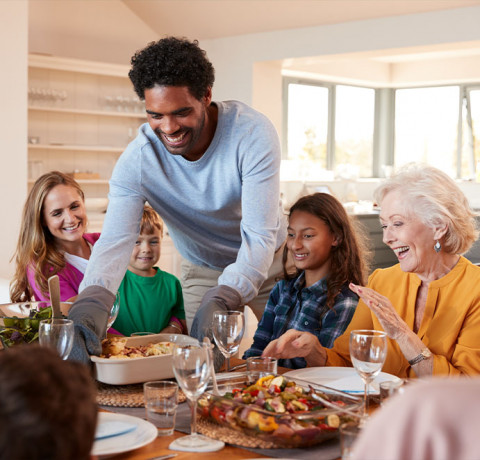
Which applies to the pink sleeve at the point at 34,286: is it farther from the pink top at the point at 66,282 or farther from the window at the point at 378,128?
the window at the point at 378,128

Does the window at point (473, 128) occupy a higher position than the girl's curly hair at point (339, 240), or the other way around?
the window at point (473, 128)

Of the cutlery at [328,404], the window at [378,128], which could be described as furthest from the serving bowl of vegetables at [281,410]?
the window at [378,128]

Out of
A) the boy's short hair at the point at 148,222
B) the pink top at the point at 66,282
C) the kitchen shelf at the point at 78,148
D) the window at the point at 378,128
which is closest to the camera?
the pink top at the point at 66,282

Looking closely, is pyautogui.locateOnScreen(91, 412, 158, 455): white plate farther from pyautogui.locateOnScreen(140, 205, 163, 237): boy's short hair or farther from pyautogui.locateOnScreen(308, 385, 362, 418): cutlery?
pyautogui.locateOnScreen(140, 205, 163, 237): boy's short hair

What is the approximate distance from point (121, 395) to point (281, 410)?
16.9 inches

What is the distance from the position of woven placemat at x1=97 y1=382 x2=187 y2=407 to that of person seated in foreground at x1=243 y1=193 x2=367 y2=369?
0.73 m

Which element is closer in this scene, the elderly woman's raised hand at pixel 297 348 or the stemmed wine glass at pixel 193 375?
the stemmed wine glass at pixel 193 375

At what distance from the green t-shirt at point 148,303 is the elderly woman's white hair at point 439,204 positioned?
4.10 feet

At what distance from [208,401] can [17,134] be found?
4.14 metres

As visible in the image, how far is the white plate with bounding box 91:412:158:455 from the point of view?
1212 mm

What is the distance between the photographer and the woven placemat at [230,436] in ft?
4.18

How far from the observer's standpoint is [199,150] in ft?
7.16

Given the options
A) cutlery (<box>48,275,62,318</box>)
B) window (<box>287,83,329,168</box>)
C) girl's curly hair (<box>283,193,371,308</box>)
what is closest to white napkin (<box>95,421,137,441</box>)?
cutlery (<box>48,275,62,318</box>)

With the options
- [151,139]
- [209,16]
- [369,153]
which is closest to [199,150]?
[151,139]
